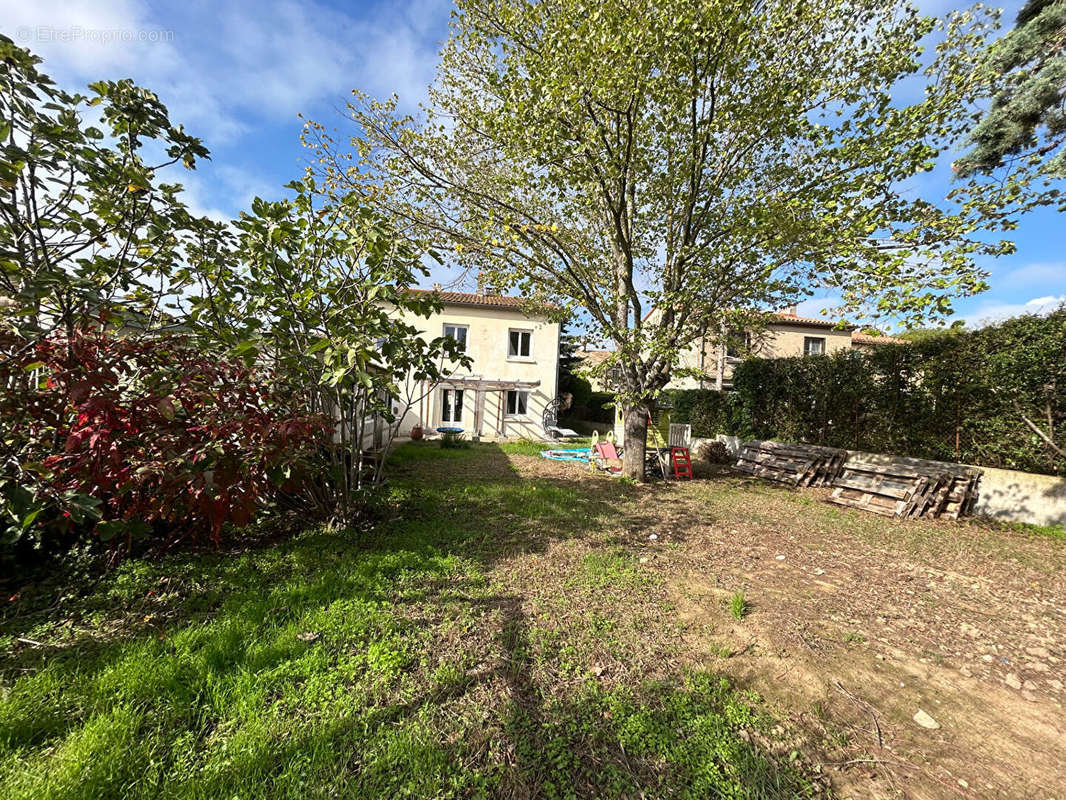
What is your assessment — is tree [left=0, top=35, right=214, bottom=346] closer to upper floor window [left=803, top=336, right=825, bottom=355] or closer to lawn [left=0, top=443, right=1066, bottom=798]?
lawn [left=0, top=443, right=1066, bottom=798]

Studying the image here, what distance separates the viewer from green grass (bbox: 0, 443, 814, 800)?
1606 millimetres

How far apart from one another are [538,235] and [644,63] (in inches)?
111

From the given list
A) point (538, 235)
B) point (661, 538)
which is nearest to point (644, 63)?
point (538, 235)

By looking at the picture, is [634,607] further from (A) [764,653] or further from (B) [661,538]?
(B) [661,538]

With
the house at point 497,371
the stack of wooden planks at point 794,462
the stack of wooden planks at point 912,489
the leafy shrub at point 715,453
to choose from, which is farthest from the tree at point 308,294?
the house at point 497,371

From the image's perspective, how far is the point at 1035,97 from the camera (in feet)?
27.3

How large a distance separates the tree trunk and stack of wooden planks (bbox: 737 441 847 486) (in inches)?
126

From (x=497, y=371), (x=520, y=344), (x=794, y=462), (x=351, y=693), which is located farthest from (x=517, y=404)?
(x=351, y=693)

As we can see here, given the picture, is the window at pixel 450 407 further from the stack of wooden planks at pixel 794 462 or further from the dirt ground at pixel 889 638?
the dirt ground at pixel 889 638

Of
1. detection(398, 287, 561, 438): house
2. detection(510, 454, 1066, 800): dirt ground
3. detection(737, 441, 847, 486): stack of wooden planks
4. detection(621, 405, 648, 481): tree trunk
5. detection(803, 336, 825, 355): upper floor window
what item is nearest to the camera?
detection(510, 454, 1066, 800): dirt ground

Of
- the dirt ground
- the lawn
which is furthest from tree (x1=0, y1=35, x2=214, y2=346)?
the dirt ground

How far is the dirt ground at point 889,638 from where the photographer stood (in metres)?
1.83

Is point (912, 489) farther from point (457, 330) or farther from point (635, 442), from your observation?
point (457, 330)

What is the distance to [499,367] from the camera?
16.3m
